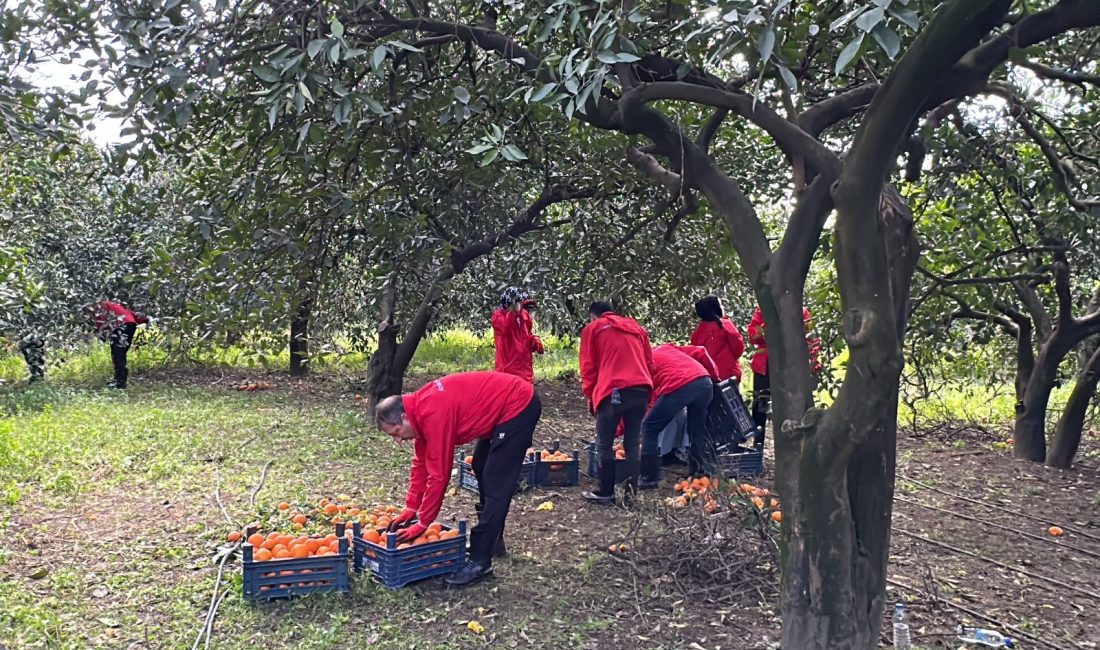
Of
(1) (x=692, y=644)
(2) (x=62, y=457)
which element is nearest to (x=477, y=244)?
(2) (x=62, y=457)

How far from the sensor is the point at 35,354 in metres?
14.5

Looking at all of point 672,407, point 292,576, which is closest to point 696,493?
point 672,407

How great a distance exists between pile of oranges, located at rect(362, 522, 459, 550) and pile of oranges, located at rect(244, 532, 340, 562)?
206mm

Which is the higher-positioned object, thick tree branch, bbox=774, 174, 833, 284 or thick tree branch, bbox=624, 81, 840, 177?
thick tree branch, bbox=624, 81, 840, 177

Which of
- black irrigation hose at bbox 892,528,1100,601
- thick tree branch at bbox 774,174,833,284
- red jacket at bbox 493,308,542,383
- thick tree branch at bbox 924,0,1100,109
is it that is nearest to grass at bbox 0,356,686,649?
red jacket at bbox 493,308,542,383

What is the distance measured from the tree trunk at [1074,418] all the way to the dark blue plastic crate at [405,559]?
6.70 m

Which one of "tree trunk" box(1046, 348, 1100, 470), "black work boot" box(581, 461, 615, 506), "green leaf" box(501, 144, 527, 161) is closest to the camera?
"green leaf" box(501, 144, 527, 161)

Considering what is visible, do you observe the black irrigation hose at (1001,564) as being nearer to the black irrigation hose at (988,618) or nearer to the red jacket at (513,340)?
the black irrigation hose at (988,618)

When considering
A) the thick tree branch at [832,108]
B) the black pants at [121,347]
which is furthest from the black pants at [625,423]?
the black pants at [121,347]

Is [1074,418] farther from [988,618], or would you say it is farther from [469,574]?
[469,574]

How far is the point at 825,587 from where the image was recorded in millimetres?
4090

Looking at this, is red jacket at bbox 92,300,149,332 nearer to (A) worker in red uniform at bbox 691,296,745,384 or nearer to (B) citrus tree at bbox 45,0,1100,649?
(A) worker in red uniform at bbox 691,296,745,384

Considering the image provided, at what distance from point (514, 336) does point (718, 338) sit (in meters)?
2.16

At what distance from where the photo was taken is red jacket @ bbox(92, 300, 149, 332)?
1388 cm
